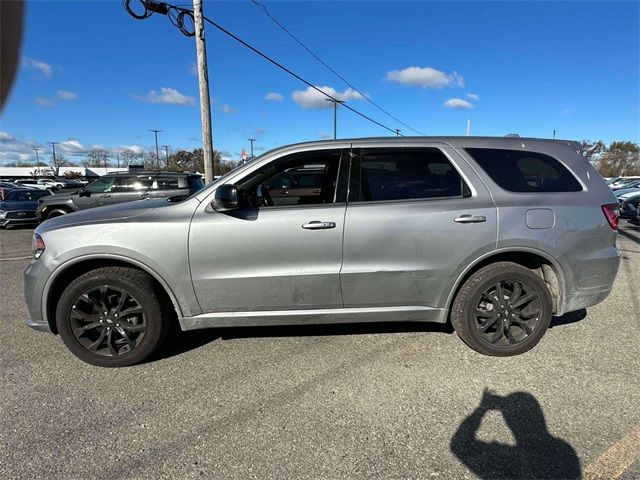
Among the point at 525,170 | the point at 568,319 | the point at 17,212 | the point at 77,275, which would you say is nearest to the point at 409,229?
the point at 525,170

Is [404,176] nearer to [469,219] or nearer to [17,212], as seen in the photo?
[469,219]

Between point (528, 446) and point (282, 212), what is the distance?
2.26 m

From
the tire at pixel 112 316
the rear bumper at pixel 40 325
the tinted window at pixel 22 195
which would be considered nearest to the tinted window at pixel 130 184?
the tinted window at pixel 22 195

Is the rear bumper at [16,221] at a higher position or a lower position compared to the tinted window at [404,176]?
lower

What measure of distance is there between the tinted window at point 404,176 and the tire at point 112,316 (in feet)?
6.14

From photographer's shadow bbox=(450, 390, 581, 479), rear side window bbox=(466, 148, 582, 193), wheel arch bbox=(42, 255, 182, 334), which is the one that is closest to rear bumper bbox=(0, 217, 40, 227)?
wheel arch bbox=(42, 255, 182, 334)

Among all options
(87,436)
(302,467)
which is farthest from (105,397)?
(302,467)

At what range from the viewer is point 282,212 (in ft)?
10.4

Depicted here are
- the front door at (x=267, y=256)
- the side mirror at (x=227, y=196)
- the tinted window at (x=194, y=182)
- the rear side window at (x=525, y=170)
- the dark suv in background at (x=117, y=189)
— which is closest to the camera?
the side mirror at (x=227, y=196)

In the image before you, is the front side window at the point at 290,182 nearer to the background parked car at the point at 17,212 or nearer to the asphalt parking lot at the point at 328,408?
the asphalt parking lot at the point at 328,408

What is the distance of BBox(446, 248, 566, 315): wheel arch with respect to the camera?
3.31m

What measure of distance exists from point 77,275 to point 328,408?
90.6 inches

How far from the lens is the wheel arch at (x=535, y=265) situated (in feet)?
10.8

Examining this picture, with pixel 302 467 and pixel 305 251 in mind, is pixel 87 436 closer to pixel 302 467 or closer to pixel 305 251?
pixel 302 467
